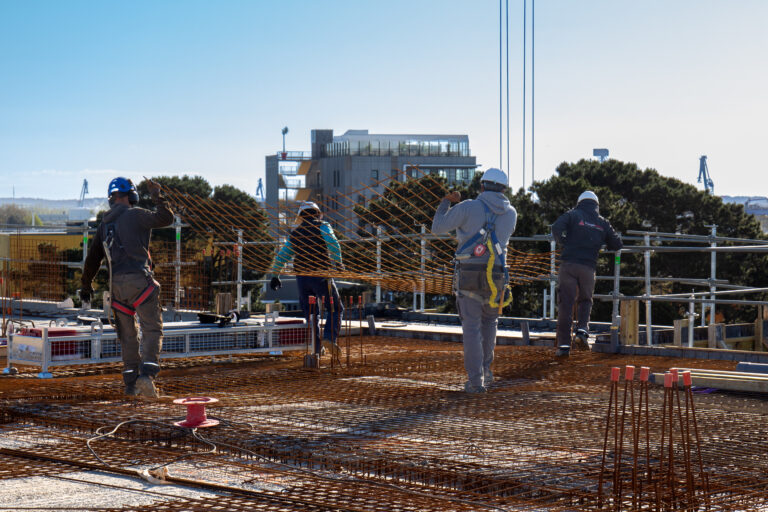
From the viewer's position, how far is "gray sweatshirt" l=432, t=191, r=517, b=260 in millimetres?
6645

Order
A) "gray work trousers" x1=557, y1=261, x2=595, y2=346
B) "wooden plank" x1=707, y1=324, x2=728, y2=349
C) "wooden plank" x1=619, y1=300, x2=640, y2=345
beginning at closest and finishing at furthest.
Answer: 1. "gray work trousers" x1=557, y1=261, x2=595, y2=346
2. "wooden plank" x1=619, y1=300, x2=640, y2=345
3. "wooden plank" x1=707, y1=324, x2=728, y2=349

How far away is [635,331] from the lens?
9.35 metres

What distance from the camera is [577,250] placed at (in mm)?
8594

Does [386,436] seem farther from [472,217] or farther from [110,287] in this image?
[110,287]

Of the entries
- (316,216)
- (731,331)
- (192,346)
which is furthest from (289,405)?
(731,331)

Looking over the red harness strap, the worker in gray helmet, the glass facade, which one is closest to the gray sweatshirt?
the worker in gray helmet

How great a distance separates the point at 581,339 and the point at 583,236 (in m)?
1.06

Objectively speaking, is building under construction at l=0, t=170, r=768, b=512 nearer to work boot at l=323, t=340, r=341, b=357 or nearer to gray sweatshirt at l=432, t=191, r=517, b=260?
work boot at l=323, t=340, r=341, b=357

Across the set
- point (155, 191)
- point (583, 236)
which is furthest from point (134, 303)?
point (583, 236)

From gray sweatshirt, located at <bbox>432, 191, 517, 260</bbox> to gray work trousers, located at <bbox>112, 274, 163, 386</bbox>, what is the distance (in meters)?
1.98

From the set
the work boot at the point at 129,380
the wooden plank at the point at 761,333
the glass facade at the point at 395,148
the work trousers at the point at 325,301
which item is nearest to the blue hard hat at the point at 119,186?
the work boot at the point at 129,380

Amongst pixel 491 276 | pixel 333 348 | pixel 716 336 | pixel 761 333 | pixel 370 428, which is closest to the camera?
pixel 370 428

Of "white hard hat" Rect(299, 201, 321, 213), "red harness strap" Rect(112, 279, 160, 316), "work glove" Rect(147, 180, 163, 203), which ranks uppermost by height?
"white hard hat" Rect(299, 201, 321, 213)

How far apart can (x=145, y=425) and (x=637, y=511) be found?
2.79m
